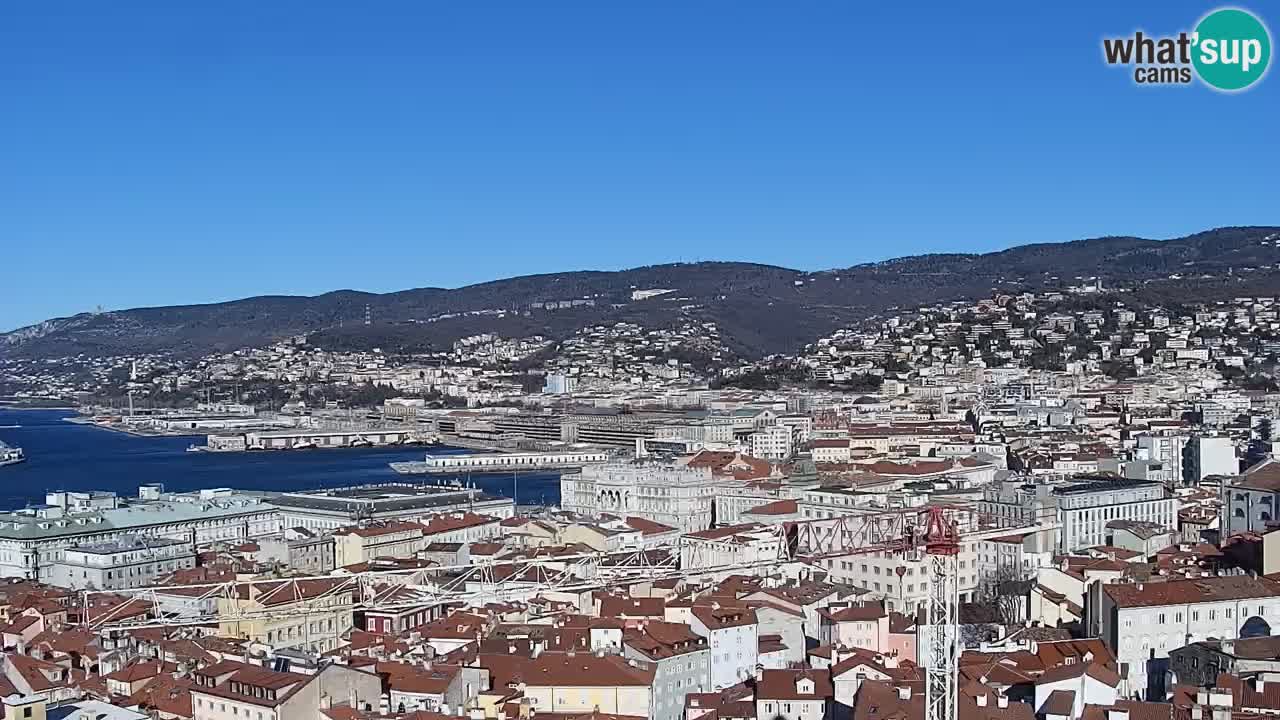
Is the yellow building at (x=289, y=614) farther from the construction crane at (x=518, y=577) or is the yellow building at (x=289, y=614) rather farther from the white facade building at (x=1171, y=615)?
the white facade building at (x=1171, y=615)

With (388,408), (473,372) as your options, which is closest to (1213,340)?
(388,408)

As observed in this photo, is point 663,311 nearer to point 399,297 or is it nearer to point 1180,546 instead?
point 399,297

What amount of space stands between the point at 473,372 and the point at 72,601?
65770 mm

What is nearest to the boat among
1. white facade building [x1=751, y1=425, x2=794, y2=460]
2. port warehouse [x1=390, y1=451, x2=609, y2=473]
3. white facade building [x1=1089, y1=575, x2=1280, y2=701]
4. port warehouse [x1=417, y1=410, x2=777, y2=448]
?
port warehouse [x1=390, y1=451, x2=609, y2=473]

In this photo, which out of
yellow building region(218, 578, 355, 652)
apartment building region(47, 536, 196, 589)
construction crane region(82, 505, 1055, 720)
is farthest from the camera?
apartment building region(47, 536, 196, 589)

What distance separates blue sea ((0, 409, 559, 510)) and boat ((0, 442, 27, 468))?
306mm

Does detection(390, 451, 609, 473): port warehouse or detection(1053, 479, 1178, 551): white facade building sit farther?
detection(390, 451, 609, 473): port warehouse

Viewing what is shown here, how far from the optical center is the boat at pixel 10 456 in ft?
144

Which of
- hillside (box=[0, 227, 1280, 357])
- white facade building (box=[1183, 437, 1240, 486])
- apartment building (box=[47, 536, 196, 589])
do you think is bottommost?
apartment building (box=[47, 536, 196, 589])

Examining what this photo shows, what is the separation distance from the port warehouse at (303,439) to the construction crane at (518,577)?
34806mm

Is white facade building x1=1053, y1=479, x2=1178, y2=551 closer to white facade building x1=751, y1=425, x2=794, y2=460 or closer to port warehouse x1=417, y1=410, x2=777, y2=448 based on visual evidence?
white facade building x1=751, y1=425, x2=794, y2=460

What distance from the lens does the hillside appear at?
90.9 metres

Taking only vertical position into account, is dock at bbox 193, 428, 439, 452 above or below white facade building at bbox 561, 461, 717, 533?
below

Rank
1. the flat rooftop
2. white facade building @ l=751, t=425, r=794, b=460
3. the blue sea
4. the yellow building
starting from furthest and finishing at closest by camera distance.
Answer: white facade building @ l=751, t=425, r=794, b=460, the blue sea, the flat rooftop, the yellow building
